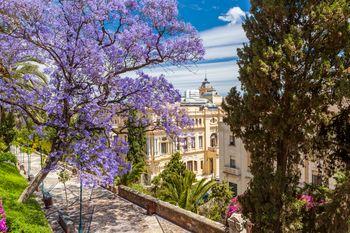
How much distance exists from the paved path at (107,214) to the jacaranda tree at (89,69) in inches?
92.6

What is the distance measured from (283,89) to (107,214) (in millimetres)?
10274

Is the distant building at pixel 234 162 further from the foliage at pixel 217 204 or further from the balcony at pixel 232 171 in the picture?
the foliage at pixel 217 204

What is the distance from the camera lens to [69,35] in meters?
11.2

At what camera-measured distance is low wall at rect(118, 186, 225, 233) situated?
36.5 feet

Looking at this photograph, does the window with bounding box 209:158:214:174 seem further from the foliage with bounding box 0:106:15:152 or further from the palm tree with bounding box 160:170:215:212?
the palm tree with bounding box 160:170:215:212

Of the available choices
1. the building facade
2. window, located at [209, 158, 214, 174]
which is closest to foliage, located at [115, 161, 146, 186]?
the building facade

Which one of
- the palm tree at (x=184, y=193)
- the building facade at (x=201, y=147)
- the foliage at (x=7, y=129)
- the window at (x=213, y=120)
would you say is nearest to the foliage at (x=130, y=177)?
the palm tree at (x=184, y=193)

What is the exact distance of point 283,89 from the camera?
23.7ft

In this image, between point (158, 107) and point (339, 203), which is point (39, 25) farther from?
point (339, 203)

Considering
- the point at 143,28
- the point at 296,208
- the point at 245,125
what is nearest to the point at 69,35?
the point at 143,28

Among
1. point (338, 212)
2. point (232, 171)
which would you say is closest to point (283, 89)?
point (338, 212)

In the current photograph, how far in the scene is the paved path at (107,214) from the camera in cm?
1295

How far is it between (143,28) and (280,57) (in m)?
6.25

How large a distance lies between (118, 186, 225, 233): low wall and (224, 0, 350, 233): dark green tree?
3.18 m
